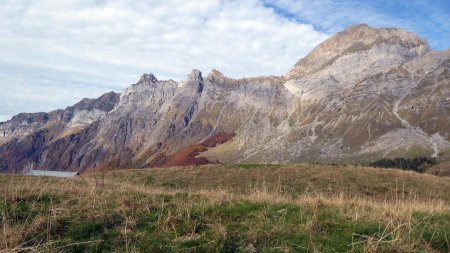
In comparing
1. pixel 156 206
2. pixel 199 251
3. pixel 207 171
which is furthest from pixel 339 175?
pixel 199 251

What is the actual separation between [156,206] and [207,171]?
22.9 metres

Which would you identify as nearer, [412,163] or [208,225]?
[208,225]

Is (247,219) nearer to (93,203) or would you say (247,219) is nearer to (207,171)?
(93,203)

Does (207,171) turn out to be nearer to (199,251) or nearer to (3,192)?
(3,192)

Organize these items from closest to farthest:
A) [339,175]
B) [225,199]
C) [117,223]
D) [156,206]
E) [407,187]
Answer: [117,223] < [156,206] < [225,199] < [407,187] < [339,175]

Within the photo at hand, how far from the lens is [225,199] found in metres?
13.1

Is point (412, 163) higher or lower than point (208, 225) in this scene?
lower

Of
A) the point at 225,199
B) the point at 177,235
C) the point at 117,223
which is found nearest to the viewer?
the point at 177,235

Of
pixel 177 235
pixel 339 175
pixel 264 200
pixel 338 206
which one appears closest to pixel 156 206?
pixel 177 235

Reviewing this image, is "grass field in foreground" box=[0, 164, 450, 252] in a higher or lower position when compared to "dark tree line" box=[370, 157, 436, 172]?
higher

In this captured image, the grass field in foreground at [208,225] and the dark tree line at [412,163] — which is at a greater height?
the grass field in foreground at [208,225]

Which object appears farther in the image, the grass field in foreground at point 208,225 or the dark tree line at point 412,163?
the dark tree line at point 412,163

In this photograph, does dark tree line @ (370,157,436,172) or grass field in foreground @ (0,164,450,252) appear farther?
dark tree line @ (370,157,436,172)

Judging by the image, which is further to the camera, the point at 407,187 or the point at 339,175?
the point at 339,175
